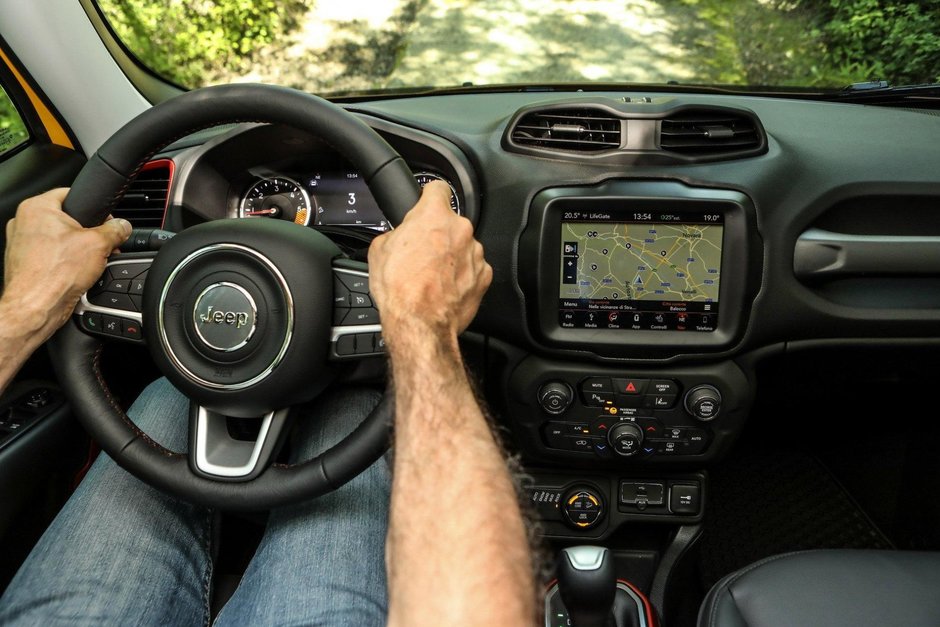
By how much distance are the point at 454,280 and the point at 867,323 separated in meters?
1.01

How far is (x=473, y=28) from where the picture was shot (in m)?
4.07

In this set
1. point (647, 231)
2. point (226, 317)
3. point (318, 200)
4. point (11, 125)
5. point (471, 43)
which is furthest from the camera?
point (471, 43)

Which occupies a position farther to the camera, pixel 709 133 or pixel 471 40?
pixel 471 40

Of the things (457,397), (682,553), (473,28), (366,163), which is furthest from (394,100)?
(473,28)

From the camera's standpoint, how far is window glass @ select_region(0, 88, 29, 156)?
185cm

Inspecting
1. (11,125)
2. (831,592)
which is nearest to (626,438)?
(831,592)

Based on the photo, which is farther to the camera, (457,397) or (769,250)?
(769,250)

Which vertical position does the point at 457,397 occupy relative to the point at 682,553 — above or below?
above

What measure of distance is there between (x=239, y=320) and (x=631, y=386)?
2.79 feet

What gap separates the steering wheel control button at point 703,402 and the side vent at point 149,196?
119cm

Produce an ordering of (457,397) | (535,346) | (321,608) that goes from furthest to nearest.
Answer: (535,346) < (321,608) < (457,397)

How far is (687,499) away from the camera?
1821 millimetres

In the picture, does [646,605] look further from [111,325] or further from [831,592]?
[111,325]

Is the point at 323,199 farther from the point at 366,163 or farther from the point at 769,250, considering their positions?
the point at 769,250
